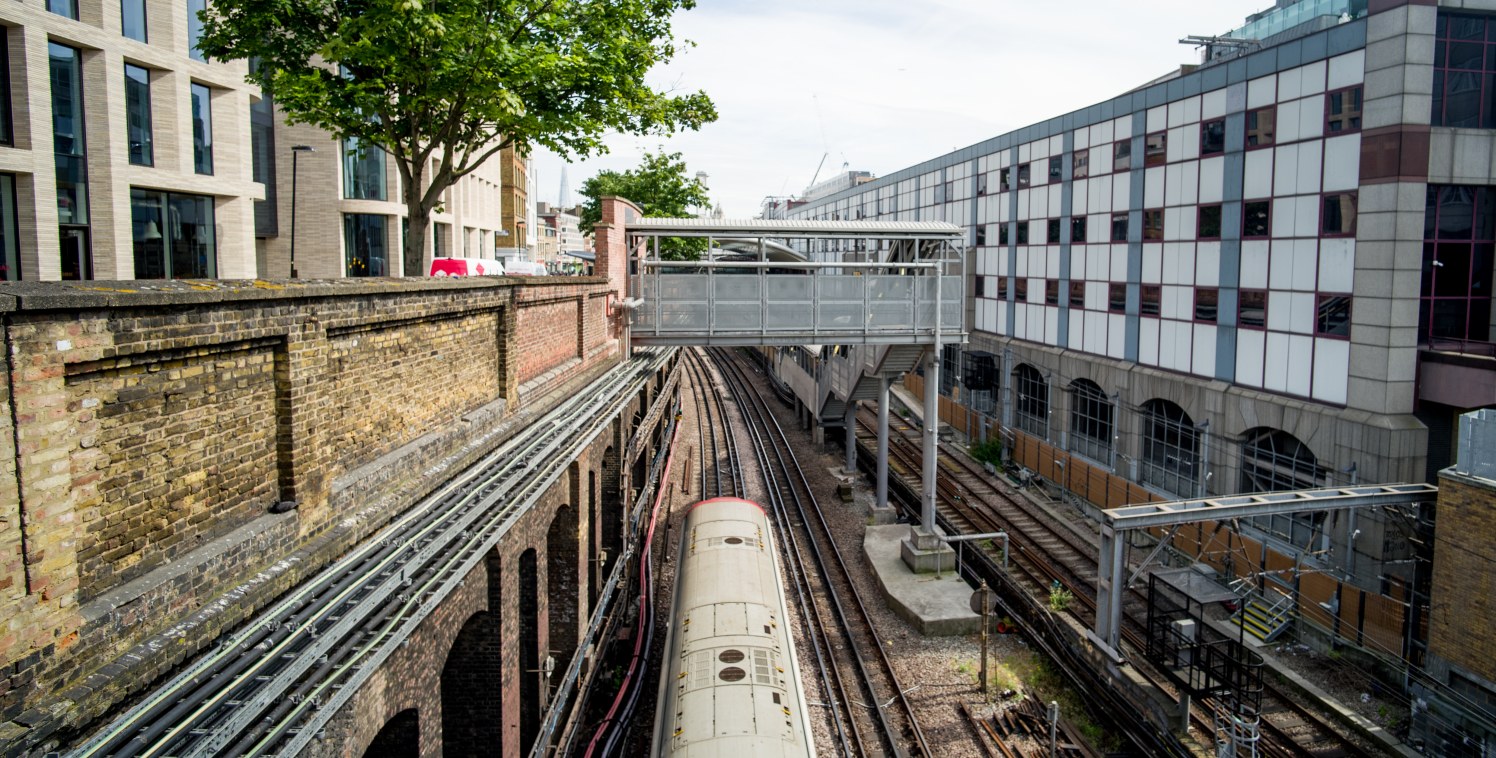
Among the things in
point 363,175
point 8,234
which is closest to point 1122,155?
point 363,175

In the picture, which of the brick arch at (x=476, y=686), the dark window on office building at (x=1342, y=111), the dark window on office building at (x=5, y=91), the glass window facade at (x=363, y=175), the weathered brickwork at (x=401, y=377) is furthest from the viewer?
the glass window facade at (x=363, y=175)

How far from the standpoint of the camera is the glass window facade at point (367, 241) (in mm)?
35250

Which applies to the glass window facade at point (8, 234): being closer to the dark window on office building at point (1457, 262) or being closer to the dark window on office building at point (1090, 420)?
the dark window on office building at point (1090, 420)

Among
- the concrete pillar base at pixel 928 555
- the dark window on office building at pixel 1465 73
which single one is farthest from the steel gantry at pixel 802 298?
the dark window on office building at pixel 1465 73

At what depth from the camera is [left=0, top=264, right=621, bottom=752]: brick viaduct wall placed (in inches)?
192

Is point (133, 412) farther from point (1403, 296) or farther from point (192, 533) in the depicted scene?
point (1403, 296)

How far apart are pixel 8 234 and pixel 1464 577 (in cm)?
2968

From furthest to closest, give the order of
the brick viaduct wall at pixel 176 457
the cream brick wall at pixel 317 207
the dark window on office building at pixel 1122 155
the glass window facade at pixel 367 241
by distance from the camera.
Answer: the glass window facade at pixel 367 241 < the cream brick wall at pixel 317 207 < the dark window on office building at pixel 1122 155 < the brick viaduct wall at pixel 176 457

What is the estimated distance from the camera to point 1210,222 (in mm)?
26281

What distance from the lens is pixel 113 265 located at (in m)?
21.8

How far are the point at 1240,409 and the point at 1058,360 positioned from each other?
10072 mm

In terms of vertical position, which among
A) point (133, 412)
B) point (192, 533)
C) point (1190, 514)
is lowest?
point (1190, 514)

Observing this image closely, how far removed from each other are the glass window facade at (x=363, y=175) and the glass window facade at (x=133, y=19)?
11.9 meters

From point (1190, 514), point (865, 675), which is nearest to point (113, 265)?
point (865, 675)
